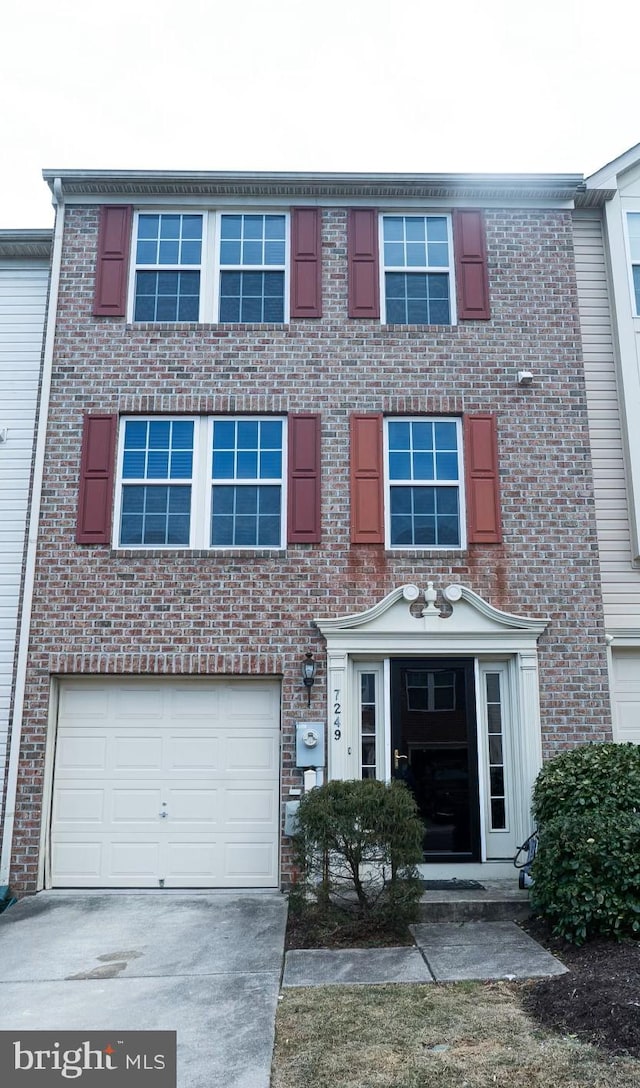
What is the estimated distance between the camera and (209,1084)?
4.30 m

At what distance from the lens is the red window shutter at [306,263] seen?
9.67m

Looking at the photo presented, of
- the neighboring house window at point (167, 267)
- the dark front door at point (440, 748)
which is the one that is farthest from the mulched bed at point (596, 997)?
the neighboring house window at point (167, 267)

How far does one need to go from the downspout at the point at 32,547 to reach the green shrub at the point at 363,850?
3.25m

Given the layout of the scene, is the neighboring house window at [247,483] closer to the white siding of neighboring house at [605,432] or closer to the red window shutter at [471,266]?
the red window shutter at [471,266]

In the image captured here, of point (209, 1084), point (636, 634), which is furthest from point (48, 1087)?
point (636, 634)

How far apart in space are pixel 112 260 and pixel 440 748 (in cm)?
683

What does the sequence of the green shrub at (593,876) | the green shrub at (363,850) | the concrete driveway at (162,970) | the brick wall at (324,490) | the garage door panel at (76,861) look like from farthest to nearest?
1. the brick wall at (324,490)
2. the garage door panel at (76,861)
3. the green shrub at (363,850)
4. the green shrub at (593,876)
5. the concrete driveway at (162,970)

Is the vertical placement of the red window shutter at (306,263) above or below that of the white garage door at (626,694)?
above

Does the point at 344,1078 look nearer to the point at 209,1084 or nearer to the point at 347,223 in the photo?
the point at 209,1084

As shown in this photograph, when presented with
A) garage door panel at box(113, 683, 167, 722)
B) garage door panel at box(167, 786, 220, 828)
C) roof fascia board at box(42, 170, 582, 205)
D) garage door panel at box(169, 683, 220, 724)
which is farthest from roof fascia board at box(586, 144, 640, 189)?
garage door panel at box(167, 786, 220, 828)

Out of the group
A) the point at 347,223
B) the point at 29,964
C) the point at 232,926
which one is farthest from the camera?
the point at 347,223

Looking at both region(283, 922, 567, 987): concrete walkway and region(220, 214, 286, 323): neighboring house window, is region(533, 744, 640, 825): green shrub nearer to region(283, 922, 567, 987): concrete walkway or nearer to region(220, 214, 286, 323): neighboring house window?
region(283, 922, 567, 987): concrete walkway

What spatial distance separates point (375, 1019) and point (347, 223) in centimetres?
846

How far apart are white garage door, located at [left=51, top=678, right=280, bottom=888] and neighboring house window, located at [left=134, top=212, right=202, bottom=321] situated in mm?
4421
